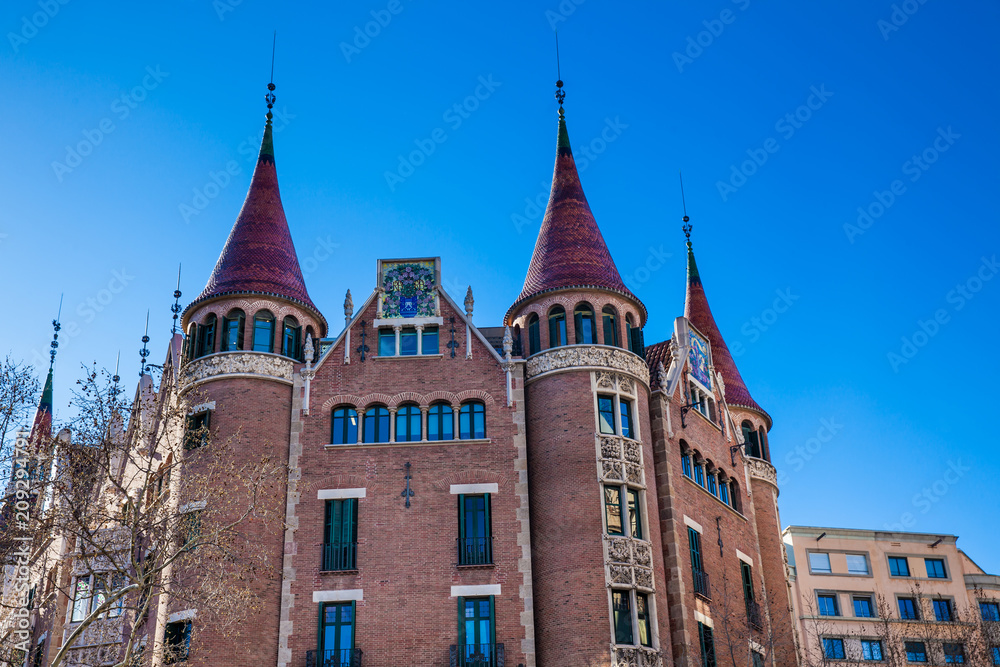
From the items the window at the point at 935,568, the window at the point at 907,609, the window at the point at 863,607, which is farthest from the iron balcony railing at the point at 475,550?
the window at the point at 935,568

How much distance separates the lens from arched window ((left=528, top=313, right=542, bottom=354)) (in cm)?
4334

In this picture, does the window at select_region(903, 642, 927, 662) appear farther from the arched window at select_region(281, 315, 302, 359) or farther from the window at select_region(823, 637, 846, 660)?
the arched window at select_region(281, 315, 302, 359)

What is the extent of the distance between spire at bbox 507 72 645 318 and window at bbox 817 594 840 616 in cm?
3655

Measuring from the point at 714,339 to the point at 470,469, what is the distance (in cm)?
1961

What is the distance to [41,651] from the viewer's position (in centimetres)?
4834

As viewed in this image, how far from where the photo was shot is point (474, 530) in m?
39.8

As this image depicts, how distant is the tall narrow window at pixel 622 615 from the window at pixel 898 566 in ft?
141

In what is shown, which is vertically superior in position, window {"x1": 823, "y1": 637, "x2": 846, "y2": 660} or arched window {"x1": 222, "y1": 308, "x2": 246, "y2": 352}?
arched window {"x1": 222, "y1": 308, "x2": 246, "y2": 352}

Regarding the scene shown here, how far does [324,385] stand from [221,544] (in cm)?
776

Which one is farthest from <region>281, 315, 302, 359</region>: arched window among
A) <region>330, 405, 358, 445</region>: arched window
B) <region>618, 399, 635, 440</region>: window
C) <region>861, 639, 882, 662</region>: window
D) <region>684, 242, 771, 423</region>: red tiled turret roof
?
<region>861, 639, 882, 662</region>: window

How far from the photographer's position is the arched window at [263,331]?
4309 centimetres

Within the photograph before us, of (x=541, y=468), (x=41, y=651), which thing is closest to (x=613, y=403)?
(x=541, y=468)

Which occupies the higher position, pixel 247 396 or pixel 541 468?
pixel 247 396

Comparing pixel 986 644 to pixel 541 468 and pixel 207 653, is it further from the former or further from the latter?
pixel 207 653
